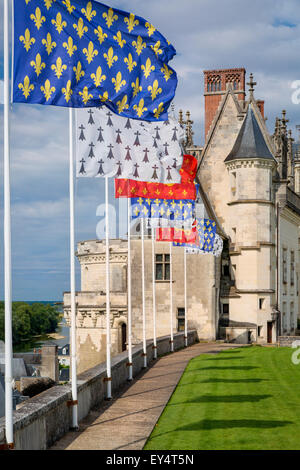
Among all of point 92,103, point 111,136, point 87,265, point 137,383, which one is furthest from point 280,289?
point 92,103

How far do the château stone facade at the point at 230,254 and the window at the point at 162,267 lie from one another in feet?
0.50

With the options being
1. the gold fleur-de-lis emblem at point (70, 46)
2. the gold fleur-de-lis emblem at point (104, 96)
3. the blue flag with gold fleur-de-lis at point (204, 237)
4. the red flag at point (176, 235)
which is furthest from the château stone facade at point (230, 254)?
the gold fleur-de-lis emblem at point (70, 46)

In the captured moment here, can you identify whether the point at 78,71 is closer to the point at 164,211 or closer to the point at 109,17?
the point at 109,17

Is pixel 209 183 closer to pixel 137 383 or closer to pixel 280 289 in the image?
pixel 280 289

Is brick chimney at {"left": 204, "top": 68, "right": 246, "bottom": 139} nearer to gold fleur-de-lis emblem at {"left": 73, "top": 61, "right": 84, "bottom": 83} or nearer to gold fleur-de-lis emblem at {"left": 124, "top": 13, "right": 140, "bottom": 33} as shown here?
gold fleur-de-lis emblem at {"left": 124, "top": 13, "right": 140, "bottom": 33}

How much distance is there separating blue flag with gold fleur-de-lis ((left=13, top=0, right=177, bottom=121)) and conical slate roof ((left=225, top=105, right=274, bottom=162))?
92.0 feet

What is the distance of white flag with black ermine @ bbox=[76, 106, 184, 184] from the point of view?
15.0 meters

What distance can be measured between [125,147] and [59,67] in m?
5.06

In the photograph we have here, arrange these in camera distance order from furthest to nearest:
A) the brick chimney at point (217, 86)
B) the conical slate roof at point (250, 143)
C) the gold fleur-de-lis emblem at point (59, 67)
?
the brick chimney at point (217, 86)
the conical slate roof at point (250, 143)
the gold fleur-de-lis emblem at point (59, 67)

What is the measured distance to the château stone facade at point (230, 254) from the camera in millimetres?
38906

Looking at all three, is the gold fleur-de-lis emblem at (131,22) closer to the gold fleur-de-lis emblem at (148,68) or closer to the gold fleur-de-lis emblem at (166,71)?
the gold fleur-de-lis emblem at (148,68)

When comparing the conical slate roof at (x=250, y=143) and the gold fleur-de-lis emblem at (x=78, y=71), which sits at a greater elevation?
the conical slate roof at (x=250, y=143)

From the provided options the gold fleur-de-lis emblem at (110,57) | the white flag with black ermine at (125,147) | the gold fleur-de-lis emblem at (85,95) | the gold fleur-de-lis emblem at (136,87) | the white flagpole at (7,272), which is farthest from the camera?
the white flag with black ermine at (125,147)

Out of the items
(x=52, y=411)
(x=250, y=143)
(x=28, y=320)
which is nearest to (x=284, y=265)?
(x=250, y=143)
